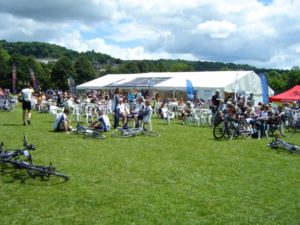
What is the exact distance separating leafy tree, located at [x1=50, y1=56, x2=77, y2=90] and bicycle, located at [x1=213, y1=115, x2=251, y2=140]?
62999mm

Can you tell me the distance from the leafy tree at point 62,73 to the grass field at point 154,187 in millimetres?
64702

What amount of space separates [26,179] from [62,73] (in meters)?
69.4

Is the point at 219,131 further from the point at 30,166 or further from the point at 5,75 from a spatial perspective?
the point at 5,75

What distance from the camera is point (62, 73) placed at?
73750 mm

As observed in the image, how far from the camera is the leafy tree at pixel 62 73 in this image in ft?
241

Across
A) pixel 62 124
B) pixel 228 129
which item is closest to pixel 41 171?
pixel 62 124

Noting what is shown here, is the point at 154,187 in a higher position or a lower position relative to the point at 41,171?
lower

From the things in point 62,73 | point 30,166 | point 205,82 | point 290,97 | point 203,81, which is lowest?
point 30,166

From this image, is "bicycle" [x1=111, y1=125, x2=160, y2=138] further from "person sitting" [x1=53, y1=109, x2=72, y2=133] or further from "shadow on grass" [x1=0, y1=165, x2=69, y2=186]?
"shadow on grass" [x1=0, y1=165, x2=69, y2=186]


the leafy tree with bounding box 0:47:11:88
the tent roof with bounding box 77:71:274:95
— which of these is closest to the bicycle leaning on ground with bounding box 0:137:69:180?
the tent roof with bounding box 77:71:274:95

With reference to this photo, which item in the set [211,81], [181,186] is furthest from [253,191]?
[211,81]

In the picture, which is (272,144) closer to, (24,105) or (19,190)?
(19,190)

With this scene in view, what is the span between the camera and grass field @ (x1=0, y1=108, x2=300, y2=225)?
4969mm

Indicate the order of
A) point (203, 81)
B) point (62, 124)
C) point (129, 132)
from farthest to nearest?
point (203, 81)
point (62, 124)
point (129, 132)
